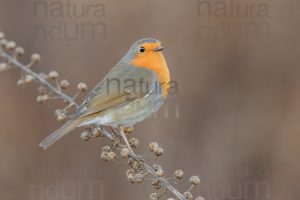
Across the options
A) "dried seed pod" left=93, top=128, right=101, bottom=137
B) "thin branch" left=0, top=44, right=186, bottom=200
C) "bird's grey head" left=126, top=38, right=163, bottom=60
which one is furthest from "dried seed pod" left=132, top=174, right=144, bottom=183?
"bird's grey head" left=126, top=38, right=163, bottom=60

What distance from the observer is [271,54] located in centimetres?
770

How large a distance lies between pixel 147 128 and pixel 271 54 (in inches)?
75.0

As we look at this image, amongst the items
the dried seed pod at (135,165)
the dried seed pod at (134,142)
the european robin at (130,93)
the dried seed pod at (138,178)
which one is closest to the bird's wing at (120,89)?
the european robin at (130,93)

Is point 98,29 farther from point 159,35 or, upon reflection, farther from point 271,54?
point 271,54

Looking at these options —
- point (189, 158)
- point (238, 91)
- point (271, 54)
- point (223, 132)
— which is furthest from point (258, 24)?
point (189, 158)

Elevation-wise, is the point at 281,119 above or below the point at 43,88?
below

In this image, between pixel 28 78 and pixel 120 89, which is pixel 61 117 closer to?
pixel 28 78

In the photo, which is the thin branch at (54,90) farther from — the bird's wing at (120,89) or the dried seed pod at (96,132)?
the bird's wing at (120,89)

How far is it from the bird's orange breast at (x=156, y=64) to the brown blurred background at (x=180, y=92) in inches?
76.6

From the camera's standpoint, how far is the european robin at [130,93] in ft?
16.1

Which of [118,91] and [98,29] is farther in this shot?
[98,29]

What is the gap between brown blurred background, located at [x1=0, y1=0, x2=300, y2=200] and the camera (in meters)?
7.30

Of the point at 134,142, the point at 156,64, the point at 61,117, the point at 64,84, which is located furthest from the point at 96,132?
the point at 156,64

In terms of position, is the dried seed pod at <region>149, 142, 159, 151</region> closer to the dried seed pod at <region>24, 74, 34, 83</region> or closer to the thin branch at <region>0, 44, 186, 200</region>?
the thin branch at <region>0, 44, 186, 200</region>
